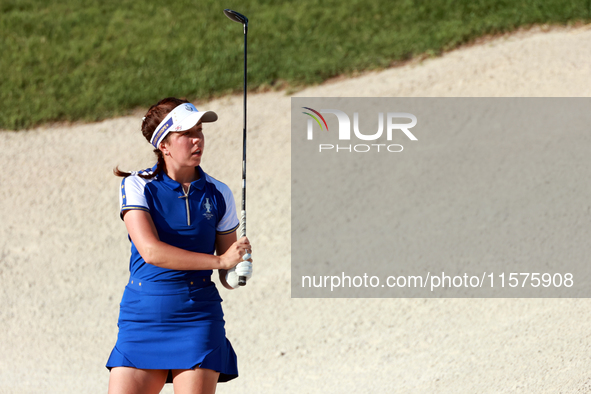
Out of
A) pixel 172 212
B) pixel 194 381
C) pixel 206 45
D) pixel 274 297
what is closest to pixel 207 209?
pixel 172 212

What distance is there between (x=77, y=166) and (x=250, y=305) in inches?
157

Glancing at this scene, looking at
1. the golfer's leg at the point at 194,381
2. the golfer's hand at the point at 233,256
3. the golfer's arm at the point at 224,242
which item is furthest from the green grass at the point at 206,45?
the golfer's leg at the point at 194,381

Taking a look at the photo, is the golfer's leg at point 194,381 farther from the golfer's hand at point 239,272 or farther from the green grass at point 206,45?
A: the green grass at point 206,45

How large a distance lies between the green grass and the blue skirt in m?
8.15

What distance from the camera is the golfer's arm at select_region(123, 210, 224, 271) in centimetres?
263

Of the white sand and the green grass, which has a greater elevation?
the green grass

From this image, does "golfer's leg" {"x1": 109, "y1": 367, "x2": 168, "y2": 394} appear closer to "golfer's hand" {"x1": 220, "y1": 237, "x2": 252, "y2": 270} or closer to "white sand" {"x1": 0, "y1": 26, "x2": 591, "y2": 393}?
"golfer's hand" {"x1": 220, "y1": 237, "x2": 252, "y2": 270}

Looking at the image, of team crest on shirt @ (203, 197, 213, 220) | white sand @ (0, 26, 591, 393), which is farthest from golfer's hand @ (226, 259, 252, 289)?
white sand @ (0, 26, 591, 393)

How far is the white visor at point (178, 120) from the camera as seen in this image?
2756 mm

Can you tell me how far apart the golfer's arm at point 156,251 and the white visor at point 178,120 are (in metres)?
0.37

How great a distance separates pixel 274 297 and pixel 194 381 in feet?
14.7

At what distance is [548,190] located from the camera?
7840mm

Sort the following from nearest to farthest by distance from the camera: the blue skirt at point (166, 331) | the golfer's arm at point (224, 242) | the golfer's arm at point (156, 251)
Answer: the golfer's arm at point (156, 251)
the blue skirt at point (166, 331)
the golfer's arm at point (224, 242)

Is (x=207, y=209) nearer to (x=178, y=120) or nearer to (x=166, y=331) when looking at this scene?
(x=178, y=120)
